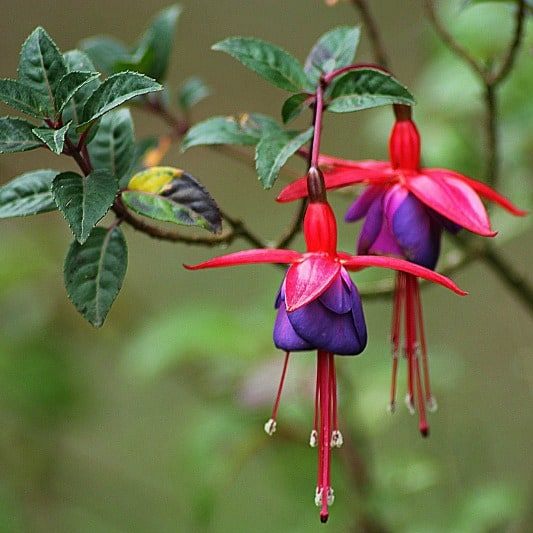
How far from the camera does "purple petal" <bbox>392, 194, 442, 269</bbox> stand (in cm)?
66

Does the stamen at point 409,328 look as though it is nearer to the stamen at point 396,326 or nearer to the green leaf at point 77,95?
the stamen at point 396,326

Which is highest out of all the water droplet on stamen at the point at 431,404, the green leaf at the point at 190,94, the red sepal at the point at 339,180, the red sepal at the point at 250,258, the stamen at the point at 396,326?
the red sepal at the point at 339,180

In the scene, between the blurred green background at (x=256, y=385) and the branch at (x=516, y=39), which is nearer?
the branch at (x=516, y=39)

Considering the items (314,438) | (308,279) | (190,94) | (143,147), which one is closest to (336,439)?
(314,438)

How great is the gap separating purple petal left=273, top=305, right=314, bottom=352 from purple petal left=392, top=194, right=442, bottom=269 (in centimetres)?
11

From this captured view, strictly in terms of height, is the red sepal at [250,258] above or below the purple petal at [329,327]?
above

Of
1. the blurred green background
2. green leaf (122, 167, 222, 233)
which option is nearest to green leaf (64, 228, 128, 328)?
green leaf (122, 167, 222, 233)

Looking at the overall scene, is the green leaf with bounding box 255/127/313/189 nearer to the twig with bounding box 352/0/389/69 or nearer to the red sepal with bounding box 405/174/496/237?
the red sepal with bounding box 405/174/496/237

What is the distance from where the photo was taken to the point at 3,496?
1.48 m

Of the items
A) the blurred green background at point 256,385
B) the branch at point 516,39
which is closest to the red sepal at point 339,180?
the branch at point 516,39

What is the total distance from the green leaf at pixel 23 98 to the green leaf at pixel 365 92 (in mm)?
221

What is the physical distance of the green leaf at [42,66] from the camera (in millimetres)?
657

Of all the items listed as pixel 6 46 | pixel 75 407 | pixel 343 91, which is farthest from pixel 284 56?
pixel 6 46

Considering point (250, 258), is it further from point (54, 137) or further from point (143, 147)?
point (143, 147)
